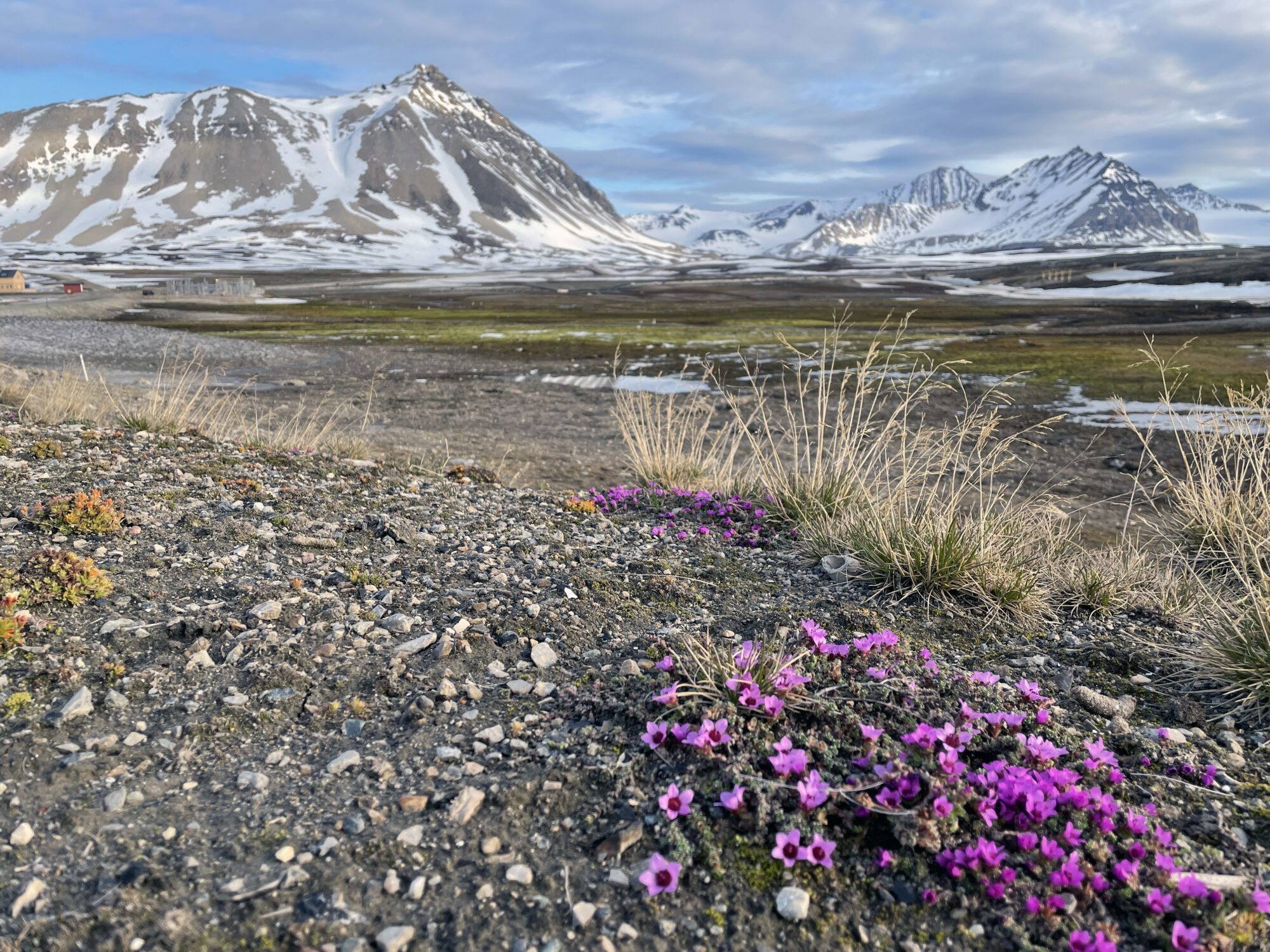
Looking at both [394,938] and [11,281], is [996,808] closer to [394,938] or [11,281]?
[394,938]

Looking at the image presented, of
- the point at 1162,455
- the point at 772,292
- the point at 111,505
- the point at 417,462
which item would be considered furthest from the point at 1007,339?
the point at 772,292

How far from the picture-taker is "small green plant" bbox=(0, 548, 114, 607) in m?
5.32

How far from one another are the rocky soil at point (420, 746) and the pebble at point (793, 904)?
0.05 feet

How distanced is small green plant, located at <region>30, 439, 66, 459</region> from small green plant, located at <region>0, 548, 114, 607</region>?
4.41 metres

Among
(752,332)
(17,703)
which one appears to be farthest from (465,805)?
(752,332)

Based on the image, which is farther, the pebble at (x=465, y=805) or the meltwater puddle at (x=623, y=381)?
the meltwater puddle at (x=623, y=381)

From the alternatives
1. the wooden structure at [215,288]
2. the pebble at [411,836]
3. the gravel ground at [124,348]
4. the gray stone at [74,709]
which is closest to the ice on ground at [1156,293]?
the gravel ground at [124,348]

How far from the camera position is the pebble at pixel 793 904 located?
123 inches

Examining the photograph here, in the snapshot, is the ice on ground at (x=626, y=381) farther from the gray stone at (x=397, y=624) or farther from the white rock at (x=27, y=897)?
the white rock at (x=27, y=897)

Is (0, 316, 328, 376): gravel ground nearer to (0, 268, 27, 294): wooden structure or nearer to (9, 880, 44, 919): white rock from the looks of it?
(9, 880, 44, 919): white rock

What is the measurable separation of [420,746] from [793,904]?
196 centimetres

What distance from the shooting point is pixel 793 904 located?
10.3ft

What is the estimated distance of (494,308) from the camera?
77750mm

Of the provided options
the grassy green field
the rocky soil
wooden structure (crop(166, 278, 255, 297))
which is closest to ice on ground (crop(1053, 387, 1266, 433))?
the grassy green field
